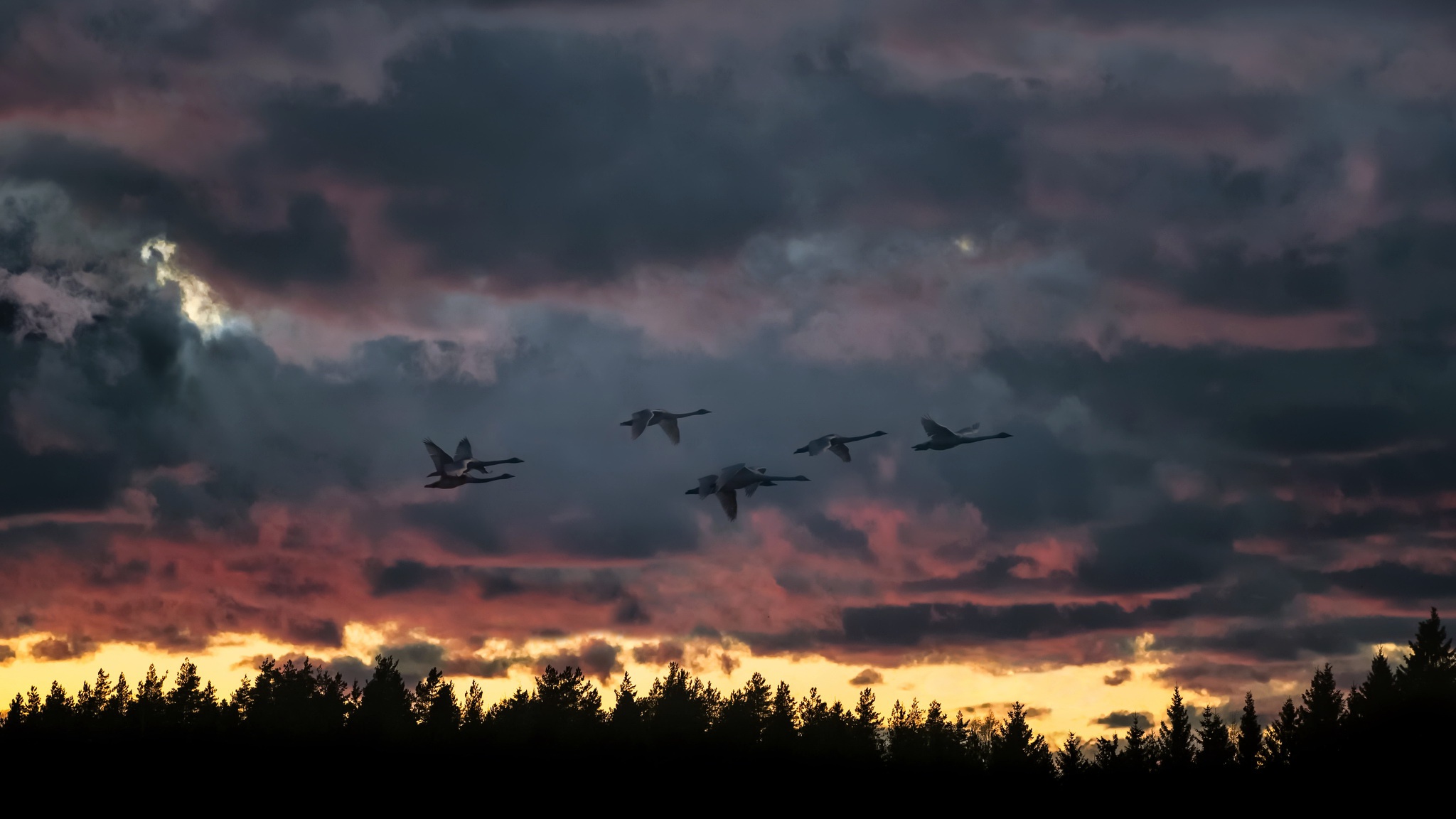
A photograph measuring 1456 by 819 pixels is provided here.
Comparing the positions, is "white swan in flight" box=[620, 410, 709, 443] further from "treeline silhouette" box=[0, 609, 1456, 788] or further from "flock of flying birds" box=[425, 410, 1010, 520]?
"treeline silhouette" box=[0, 609, 1456, 788]

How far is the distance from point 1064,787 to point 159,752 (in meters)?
64.2

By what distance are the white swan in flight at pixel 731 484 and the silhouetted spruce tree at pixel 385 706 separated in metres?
64.1

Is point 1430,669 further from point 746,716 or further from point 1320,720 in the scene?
point 746,716

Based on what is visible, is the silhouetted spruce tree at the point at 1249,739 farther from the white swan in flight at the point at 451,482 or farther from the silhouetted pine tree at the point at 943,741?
the white swan in flight at the point at 451,482

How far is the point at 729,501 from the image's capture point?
195 ft

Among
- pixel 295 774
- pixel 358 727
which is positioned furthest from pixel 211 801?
pixel 358 727

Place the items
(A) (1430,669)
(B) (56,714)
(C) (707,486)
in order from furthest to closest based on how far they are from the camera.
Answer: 1. (B) (56,714)
2. (A) (1430,669)
3. (C) (707,486)

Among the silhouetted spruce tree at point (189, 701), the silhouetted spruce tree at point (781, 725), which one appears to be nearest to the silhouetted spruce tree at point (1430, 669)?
the silhouetted spruce tree at point (781, 725)

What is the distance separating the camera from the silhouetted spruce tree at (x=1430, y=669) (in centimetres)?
9856

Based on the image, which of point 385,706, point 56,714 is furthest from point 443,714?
point 56,714

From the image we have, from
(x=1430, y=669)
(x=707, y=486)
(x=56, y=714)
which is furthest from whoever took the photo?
(x=56, y=714)

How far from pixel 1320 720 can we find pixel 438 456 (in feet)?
227

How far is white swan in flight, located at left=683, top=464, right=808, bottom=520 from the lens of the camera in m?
58.2

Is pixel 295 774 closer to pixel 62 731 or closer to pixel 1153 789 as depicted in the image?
pixel 62 731
